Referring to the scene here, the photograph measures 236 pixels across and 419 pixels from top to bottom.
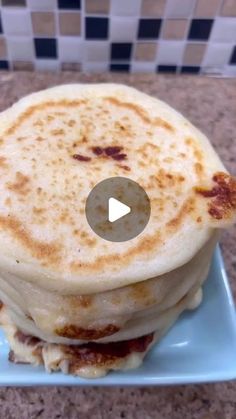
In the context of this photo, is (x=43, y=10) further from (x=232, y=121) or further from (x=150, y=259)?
(x=150, y=259)

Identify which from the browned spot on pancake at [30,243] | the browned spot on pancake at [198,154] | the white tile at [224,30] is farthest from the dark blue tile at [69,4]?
the browned spot on pancake at [30,243]

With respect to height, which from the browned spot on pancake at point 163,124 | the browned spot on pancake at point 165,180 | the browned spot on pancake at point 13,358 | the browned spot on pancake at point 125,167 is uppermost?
the browned spot on pancake at point 163,124

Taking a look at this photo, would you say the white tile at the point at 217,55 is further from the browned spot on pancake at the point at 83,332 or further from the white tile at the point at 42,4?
the browned spot on pancake at the point at 83,332

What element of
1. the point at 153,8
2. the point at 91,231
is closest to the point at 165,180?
the point at 91,231

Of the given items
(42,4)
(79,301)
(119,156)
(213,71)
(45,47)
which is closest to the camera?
(79,301)

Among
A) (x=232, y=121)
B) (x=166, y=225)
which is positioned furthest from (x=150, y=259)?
(x=232, y=121)
